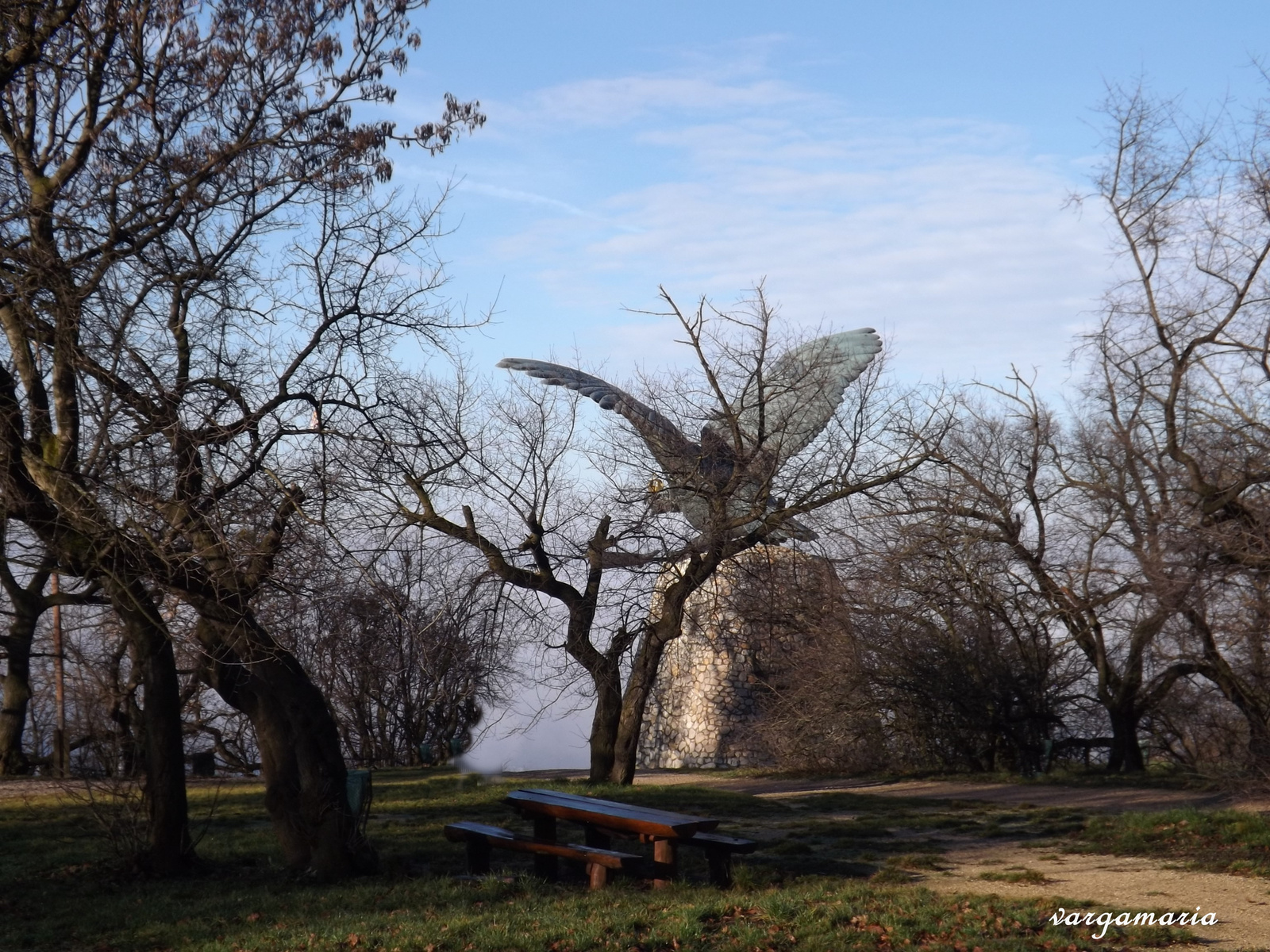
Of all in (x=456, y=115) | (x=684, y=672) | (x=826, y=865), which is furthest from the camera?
(x=684, y=672)

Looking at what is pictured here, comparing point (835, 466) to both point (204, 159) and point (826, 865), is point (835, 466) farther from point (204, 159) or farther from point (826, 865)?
point (204, 159)

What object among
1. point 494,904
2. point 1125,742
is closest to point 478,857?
point 494,904

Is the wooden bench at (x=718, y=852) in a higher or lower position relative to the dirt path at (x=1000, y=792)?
higher

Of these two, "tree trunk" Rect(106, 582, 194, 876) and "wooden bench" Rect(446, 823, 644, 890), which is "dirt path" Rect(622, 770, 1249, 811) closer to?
"wooden bench" Rect(446, 823, 644, 890)

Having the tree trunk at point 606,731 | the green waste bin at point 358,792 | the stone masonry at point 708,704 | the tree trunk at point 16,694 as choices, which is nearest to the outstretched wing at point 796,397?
the tree trunk at point 606,731

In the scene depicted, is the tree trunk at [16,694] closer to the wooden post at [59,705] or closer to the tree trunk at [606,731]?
the wooden post at [59,705]

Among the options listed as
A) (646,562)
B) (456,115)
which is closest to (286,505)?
(456,115)

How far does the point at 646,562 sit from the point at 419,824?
4160mm

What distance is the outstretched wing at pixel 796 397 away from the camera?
495 inches

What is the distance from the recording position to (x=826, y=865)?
7.82 m

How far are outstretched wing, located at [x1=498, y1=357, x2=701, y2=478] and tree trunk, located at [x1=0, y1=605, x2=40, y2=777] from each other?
30.2ft

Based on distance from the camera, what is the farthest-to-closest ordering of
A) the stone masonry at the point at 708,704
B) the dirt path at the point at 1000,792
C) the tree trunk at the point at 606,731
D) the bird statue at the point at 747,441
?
1. the stone masonry at the point at 708,704
2. the tree trunk at the point at 606,731
3. the bird statue at the point at 747,441
4. the dirt path at the point at 1000,792

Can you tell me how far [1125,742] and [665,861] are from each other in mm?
10975

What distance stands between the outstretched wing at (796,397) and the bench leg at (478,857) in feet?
19.4
